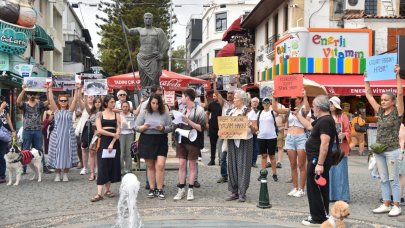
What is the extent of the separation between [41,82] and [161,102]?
349cm

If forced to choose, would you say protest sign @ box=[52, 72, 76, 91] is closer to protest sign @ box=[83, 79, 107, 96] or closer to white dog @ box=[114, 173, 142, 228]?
protest sign @ box=[83, 79, 107, 96]

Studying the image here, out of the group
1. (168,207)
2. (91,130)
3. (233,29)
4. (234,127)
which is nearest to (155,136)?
(168,207)

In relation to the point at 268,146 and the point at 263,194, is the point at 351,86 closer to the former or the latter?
the point at 268,146

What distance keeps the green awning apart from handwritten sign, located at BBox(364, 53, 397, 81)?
2135 cm

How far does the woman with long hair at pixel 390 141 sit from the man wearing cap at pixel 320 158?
134 cm

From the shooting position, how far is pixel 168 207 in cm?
755

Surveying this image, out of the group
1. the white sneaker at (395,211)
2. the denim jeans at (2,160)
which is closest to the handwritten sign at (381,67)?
the white sneaker at (395,211)

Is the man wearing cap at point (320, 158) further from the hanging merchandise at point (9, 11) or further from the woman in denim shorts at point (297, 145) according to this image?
the hanging merchandise at point (9, 11)

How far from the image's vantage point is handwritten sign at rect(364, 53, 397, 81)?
7.60m

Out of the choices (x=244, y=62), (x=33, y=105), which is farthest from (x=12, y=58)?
(x=244, y=62)

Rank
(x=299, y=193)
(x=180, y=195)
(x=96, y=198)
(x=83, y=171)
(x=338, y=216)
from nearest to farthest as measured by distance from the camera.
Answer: (x=338, y=216)
(x=96, y=198)
(x=180, y=195)
(x=299, y=193)
(x=83, y=171)

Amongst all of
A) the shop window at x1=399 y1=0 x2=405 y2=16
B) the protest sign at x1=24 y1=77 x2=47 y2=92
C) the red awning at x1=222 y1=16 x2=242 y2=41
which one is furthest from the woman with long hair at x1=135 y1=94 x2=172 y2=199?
the red awning at x1=222 y1=16 x2=242 y2=41

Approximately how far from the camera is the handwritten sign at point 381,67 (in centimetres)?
760

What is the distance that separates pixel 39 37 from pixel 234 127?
2115 cm
